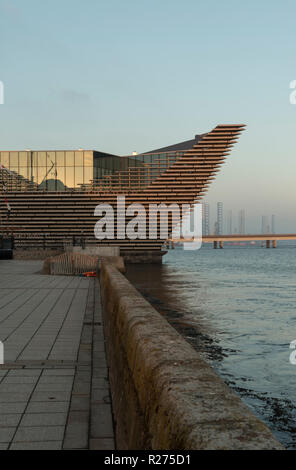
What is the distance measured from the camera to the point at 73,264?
80.0 feet

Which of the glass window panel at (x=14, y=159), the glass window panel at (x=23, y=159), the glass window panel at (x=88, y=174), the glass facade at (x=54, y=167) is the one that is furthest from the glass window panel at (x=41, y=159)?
the glass window panel at (x=88, y=174)

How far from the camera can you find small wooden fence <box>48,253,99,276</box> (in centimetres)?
2431

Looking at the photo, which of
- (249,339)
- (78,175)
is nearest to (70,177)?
(78,175)

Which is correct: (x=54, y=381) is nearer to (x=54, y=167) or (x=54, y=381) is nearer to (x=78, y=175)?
(x=78, y=175)

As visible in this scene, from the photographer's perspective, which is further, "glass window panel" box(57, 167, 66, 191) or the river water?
"glass window panel" box(57, 167, 66, 191)

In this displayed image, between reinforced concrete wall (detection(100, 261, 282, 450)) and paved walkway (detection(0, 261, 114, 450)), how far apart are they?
1.69 feet

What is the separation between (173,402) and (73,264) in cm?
2235

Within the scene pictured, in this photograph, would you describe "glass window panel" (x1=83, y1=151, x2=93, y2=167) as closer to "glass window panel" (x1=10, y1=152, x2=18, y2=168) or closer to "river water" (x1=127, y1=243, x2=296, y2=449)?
"glass window panel" (x1=10, y1=152, x2=18, y2=168)

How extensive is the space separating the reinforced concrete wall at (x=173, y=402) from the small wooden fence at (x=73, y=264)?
1994cm

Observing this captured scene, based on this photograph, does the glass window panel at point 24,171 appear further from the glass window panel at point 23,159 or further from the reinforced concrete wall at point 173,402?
the reinforced concrete wall at point 173,402

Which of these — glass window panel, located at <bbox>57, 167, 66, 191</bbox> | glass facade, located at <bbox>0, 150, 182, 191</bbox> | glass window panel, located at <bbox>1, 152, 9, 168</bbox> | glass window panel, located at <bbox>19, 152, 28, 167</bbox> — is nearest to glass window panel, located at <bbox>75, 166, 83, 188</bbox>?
glass facade, located at <bbox>0, 150, 182, 191</bbox>

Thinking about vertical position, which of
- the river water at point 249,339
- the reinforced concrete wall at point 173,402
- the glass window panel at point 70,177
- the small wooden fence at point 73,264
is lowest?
the river water at point 249,339

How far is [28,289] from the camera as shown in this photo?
16.9 meters

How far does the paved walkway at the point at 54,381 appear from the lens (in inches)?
166
